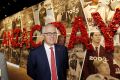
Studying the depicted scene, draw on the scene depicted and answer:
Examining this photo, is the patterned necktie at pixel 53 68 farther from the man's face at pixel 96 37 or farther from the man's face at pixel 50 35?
the man's face at pixel 96 37

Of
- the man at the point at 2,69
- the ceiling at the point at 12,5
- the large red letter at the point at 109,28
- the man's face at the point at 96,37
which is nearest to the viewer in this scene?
the man at the point at 2,69

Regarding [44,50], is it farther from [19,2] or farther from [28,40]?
[19,2]

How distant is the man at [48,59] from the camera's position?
4.30 m

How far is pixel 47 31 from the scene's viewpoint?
4.29 meters

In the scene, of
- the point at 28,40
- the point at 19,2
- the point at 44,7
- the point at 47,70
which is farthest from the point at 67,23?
the point at 19,2

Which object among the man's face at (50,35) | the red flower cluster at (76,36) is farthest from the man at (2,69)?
the red flower cluster at (76,36)

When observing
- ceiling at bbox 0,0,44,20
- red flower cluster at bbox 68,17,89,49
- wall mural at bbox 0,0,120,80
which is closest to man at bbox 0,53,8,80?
wall mural at bbox 0,0,120,80

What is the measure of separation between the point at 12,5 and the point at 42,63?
5.86 meters

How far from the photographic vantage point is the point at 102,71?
4.96 meters

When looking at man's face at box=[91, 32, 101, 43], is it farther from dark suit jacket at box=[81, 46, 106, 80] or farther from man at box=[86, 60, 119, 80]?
man at box=[86, 60, 119, 80]

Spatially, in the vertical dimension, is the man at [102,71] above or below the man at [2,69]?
below

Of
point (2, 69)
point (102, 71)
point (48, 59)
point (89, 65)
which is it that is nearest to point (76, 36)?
point (89, 65)

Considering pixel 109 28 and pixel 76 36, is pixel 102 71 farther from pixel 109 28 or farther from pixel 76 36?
pixel 76 36

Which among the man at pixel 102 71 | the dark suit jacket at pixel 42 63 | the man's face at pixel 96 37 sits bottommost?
the man at pixel 102 71
